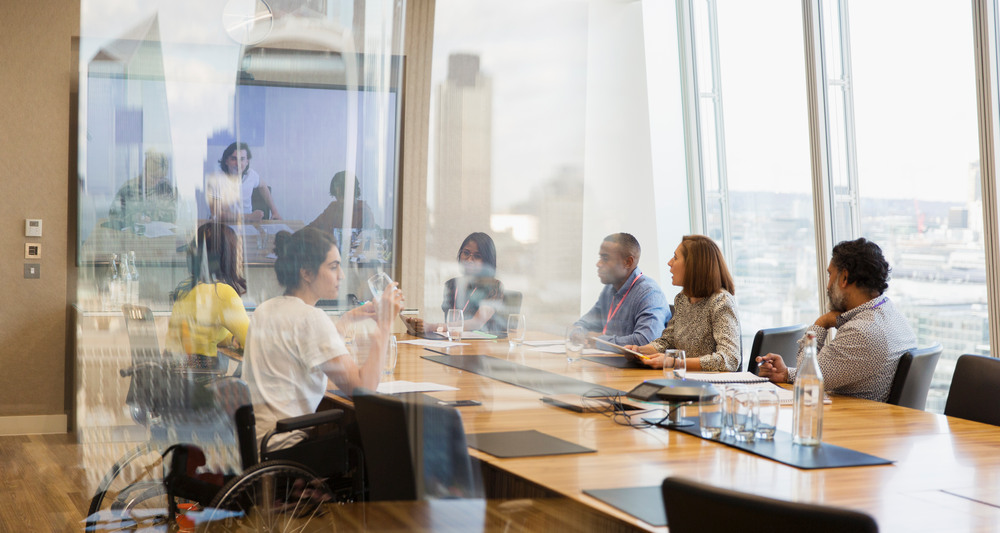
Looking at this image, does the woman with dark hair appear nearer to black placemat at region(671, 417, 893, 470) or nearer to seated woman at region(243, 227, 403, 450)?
seated woman at region(243, 227, 403, 450)

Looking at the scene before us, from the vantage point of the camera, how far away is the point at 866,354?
99.0 inches

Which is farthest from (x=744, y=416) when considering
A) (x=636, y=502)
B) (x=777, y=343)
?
(x=777, y=343)

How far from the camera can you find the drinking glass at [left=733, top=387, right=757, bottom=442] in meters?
1.76

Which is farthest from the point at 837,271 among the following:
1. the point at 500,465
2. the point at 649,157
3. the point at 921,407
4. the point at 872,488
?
the point at 500,465

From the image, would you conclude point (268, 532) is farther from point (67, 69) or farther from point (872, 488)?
point (872, 488)

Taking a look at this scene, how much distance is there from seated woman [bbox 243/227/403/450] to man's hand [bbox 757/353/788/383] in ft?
6.25

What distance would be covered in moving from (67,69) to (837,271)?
2425mm

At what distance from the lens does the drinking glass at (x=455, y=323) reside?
1082 mm

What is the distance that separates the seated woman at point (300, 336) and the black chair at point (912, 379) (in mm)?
1975

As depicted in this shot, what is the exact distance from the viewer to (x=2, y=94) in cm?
115

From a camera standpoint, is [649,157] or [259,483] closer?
[259,483]

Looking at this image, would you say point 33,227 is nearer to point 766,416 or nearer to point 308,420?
point 308,420

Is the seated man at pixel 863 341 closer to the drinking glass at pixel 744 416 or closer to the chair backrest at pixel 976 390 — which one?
the chair backrest at pixel 976 390

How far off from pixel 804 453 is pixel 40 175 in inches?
57.0
